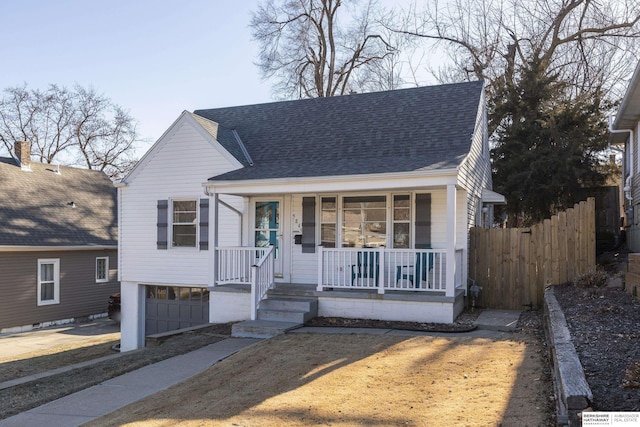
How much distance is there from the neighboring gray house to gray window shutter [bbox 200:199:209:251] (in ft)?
25.8

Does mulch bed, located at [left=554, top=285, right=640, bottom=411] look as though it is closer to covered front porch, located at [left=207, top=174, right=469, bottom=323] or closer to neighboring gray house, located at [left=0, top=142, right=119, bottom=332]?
covered front porch, located at [left=207, top=174, right=469, bottom=323]

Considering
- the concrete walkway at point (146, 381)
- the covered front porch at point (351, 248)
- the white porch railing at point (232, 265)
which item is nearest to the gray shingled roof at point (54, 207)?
the covered front porch at point (351, 248)

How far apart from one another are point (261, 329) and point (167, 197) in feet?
17.7

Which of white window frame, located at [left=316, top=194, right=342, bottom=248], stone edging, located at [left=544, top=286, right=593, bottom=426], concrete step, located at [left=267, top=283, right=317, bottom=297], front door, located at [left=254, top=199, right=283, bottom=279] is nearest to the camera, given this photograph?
stone edging, located at [left=544, top=286, right=593, bottom=426]

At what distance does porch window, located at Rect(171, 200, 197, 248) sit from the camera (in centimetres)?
1302

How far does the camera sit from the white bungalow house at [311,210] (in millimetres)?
10172

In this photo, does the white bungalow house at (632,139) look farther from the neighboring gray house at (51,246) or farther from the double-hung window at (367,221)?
the neighboring gray house at (51,246)

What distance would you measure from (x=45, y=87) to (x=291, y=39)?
16.0 m

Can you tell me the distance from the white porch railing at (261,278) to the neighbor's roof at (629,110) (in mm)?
8264

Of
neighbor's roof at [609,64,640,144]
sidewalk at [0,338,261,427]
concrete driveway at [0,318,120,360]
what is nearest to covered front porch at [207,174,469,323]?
sidewalk at [0,338,261,427]

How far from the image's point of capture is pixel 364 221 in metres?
11.7

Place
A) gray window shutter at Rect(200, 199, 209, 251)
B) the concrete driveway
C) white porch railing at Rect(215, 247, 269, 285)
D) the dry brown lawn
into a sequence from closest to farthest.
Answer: the dry brown lawn
white porch railing at Rect(215, 247, 269, 285)
gray window shutter at Rect(200, 199, 209, 251)
the concrete driveway

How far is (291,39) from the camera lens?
97.4 ft

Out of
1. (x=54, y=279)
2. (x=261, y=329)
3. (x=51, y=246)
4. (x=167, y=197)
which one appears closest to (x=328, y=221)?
(x=261, y=329)
